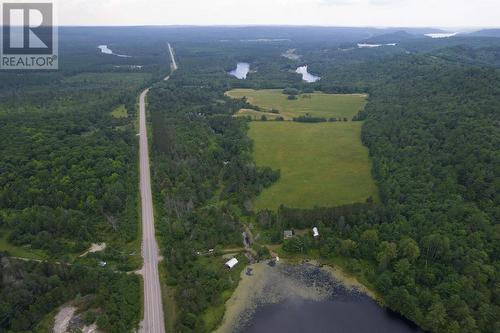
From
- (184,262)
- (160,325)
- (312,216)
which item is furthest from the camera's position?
(312,216)

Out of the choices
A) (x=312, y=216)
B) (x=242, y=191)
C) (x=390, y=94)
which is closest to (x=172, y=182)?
(x=242, y=191)

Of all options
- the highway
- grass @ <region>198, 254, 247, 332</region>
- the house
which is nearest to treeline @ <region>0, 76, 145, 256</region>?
the highway

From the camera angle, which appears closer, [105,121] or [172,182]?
[172,182]

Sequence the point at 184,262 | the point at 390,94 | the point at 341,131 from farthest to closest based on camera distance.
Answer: the point at 390,94 < the point at 341,131 < the point at 184,262

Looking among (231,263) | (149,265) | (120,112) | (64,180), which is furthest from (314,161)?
(120,112)

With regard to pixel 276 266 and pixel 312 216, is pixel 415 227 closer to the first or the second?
pixel 312 216

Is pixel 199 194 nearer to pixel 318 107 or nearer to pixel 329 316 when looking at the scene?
pixel 329 316
